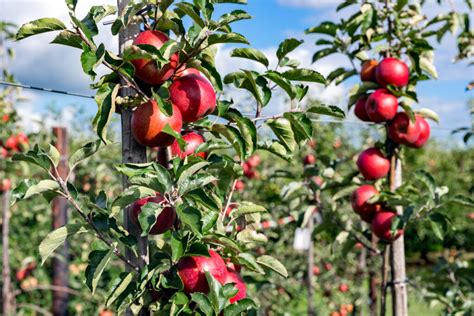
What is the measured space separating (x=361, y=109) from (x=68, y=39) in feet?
4.39

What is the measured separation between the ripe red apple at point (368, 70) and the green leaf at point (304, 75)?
1.00 meters

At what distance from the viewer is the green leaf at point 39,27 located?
1.10m

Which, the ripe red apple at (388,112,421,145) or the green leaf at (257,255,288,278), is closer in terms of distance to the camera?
the green leaf at (257,255,288,278)

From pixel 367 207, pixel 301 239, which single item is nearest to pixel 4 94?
pixel 301 239

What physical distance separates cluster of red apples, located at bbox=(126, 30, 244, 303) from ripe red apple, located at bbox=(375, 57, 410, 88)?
3.45ft

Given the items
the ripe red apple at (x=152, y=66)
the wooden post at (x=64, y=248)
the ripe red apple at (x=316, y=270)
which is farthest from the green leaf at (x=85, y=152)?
the ripe red apple at (x=316, y=270)

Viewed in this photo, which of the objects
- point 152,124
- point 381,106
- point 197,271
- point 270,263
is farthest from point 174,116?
point 381,106

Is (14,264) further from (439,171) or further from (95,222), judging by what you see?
(439,171)

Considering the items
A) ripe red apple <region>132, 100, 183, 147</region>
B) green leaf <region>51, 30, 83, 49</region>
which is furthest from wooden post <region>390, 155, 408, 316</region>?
green leaf <region>51, 30, 83, 49</region>

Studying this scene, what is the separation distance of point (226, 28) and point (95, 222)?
0.45 meters

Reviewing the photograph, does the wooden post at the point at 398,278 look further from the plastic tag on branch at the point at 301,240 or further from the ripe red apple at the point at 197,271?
the plastic tag on branch at the point at 301,240

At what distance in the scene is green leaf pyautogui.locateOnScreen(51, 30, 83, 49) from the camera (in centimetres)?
112

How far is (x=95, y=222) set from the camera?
1268 mm

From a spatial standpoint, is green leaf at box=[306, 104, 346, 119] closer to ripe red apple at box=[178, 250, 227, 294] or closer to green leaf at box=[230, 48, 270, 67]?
green leaf at box=[230, 48, 270, 67]
